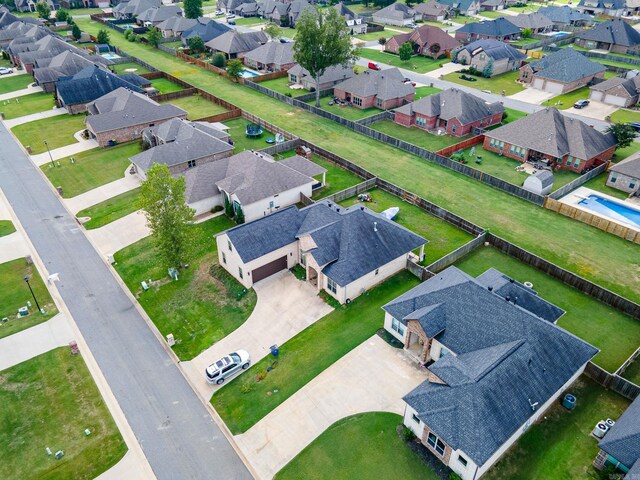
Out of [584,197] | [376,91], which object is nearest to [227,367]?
[584,197]

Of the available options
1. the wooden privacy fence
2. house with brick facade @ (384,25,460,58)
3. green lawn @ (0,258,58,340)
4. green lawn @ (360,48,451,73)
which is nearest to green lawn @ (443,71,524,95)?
green lawn @ (360,48,451,73)

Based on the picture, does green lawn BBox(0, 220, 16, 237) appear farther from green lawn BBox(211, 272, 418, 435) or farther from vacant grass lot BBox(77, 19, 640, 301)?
vacant grass lot BBox(77, 19, 640, 301)

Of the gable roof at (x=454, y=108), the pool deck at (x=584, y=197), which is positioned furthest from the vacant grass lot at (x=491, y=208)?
the gable roof at (x=454, y=108)

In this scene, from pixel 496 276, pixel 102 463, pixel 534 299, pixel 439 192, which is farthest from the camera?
pixel 439 192

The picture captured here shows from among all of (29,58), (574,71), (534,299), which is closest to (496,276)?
(534,299)

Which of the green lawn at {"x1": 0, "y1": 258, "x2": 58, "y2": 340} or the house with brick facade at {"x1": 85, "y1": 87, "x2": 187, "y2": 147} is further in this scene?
the house with brick facade at {"x1": 85, "y1": 87, "x2": 187, "y2": 147}

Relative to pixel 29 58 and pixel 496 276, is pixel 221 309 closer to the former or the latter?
pixel 496 276

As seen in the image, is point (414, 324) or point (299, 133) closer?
point (414, 324)
